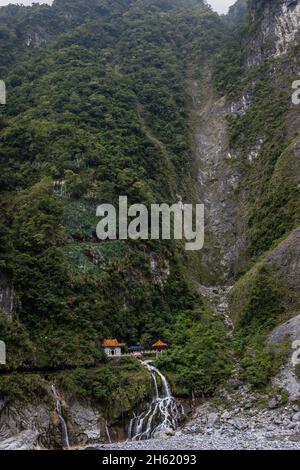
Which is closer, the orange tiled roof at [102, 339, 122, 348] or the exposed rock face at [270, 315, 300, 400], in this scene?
the exposed rock face at [270, 315, 300, 400]

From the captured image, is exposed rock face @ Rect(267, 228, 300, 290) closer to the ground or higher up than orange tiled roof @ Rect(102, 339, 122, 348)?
higher up

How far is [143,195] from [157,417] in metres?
27.5

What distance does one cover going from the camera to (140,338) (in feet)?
155

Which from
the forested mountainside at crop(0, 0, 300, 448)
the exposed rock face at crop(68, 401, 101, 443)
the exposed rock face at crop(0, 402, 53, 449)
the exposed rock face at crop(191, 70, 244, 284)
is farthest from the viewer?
the exposed rock face at crop(191, 70, 244, 284)

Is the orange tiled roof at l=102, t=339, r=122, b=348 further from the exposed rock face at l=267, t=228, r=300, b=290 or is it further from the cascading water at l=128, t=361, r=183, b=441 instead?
the exposed rock face at l=267, t=228, r=300, b=290

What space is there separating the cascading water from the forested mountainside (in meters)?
1.09

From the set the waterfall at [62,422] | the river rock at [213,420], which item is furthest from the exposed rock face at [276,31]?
the waterfall at [62,422]

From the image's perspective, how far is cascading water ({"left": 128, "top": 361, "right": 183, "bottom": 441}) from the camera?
35625mm

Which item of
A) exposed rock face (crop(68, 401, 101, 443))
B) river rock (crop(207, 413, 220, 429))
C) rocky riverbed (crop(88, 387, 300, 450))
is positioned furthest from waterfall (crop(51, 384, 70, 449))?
river rock (crop(207, 413, 220, 429))

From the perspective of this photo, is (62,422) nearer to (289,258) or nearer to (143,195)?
(289,258)

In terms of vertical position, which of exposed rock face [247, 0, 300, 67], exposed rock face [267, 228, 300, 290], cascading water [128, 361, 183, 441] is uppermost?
exposed rock face [247, 0, 300, 67]

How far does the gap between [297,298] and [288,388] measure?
1125 cm

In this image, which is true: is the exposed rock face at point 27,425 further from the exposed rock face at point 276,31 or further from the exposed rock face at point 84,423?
the exposed rock face at point 276,31

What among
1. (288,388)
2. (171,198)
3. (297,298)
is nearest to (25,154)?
(171,198)
